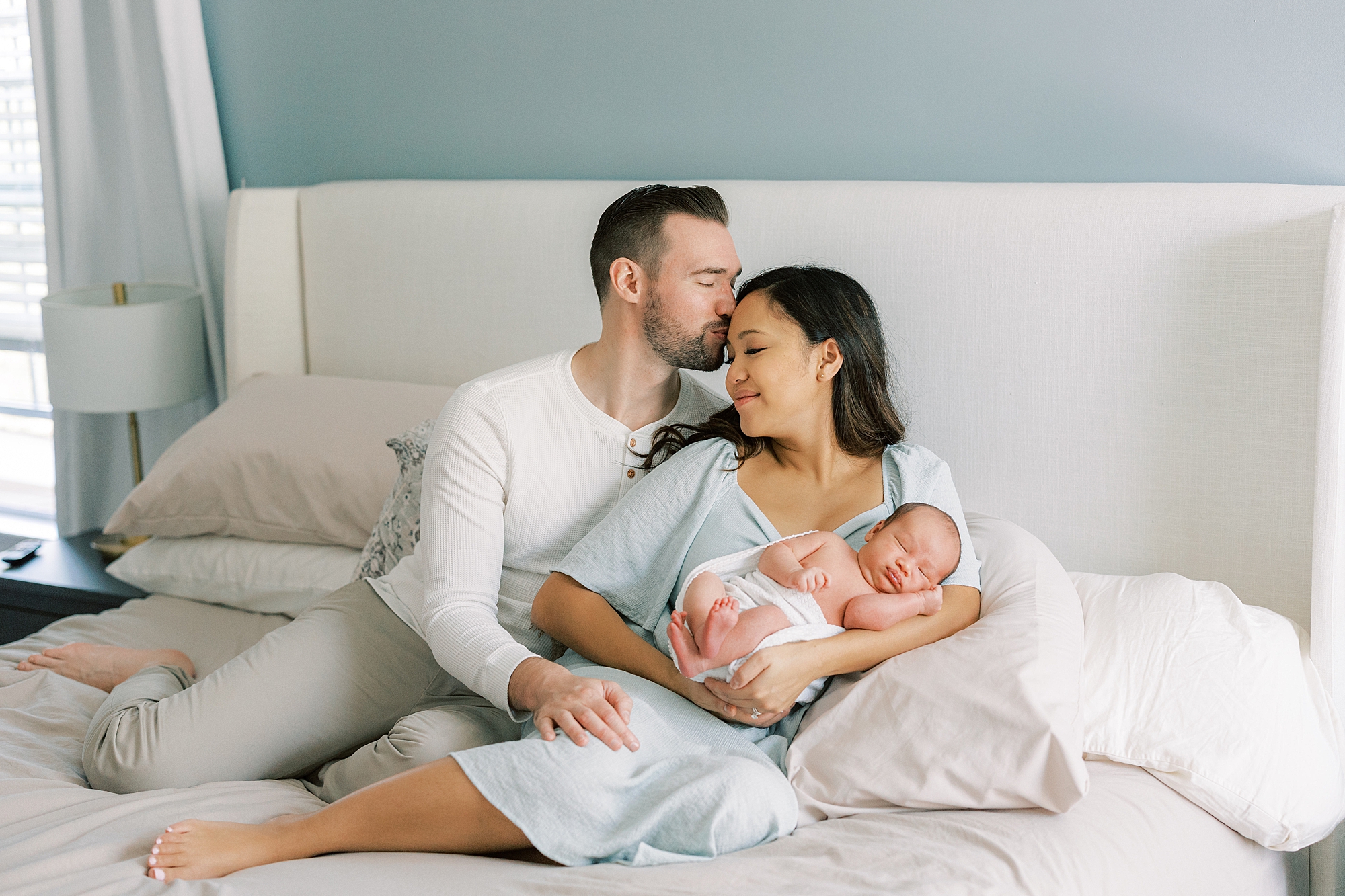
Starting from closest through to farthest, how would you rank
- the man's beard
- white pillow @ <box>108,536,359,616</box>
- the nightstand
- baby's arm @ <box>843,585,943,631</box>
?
Answer: baby's arm @ <box>843,585,943,631</box>
the man's beard
white pillow @ <box>108,536,359,616</box>
the nightstand

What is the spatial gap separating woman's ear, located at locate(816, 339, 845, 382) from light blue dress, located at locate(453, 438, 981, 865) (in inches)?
6.1

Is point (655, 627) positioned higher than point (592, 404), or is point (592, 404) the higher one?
point (592, 404)

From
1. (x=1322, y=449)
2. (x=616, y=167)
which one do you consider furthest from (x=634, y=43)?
(x=1322, y=449)

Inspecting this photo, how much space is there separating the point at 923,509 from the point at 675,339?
1.50ft

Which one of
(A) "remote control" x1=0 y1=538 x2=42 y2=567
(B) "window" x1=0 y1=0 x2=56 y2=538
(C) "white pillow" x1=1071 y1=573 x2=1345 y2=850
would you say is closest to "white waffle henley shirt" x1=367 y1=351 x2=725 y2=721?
(C) "white pillow" x1=1071 y1=573 x2=1345 y2=850

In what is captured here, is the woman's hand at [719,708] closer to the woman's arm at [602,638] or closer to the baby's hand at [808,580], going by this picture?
the woman's arm at [602,638]

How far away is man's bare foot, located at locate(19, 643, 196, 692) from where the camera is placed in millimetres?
1841

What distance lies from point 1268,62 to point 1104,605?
3.03 ft

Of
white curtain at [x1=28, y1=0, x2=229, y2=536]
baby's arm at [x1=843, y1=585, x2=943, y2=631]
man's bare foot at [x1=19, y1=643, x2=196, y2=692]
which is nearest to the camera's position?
baby's arm at [x1=843, y1=585, x2=943, y2=631]

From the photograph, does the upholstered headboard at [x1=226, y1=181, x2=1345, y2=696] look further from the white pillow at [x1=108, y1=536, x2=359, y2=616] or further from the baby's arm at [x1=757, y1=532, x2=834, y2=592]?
the white pillow at [x1=108, y1=536, x2=359, y2=616]

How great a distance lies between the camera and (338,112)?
2.66 metres

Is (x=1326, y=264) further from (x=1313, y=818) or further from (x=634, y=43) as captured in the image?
(x=634, y=43)

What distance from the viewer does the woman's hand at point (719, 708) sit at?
134 centimetres

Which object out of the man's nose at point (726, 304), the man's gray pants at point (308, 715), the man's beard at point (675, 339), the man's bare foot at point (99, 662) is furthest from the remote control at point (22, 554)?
the man's nose at point (726, 304)
